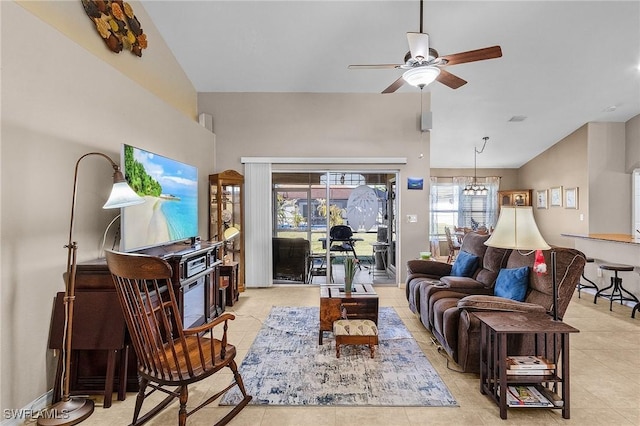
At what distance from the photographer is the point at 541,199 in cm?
764

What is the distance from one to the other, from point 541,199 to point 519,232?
6.50 m

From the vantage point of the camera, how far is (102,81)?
2818 mm

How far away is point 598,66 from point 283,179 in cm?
457

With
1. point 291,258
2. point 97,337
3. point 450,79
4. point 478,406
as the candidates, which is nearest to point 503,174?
point 291,258

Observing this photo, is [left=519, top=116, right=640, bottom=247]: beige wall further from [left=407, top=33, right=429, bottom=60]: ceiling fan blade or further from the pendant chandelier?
[left=407, top=33, right=429, bottom=60]: ceiling fan blade

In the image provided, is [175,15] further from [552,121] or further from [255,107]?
[552,121]

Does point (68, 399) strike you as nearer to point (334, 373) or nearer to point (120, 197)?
point (120, 197)

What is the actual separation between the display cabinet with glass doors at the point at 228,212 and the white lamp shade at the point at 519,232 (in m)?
3.48

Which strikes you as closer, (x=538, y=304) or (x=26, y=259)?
(x=26, y=259)

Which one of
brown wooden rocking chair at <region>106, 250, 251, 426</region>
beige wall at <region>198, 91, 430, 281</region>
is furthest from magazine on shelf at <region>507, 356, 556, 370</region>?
beige wall at <region>198, 91, 430, 281</region>

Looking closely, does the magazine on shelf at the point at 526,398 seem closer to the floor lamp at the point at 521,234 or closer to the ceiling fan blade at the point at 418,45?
the floor lamp at the point at 521,234

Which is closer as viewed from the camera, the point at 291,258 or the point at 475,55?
the point at 475,55

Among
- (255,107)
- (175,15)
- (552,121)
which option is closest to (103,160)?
(175,15)

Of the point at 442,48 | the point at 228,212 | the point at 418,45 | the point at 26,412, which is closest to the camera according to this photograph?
the point at 26,412
